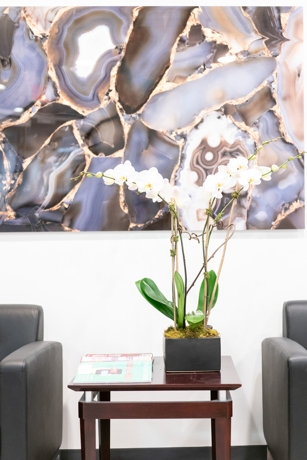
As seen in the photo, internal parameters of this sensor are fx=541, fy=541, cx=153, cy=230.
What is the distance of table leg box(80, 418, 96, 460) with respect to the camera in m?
1.89

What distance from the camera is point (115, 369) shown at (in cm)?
204

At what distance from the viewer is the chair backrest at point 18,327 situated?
2.38 m

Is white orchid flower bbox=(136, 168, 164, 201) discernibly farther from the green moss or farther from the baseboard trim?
the baseboard trim

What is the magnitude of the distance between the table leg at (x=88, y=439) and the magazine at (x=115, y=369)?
0.14 metres

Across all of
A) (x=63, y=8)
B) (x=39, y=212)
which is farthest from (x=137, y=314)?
(x=63, y=8)

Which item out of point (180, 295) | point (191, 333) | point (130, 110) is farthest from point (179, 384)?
point (130, 110)

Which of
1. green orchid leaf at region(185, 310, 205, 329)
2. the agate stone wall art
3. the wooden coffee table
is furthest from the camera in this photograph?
the agate stone wall art

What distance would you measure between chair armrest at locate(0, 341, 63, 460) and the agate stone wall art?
76cm

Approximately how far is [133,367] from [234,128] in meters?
1.23

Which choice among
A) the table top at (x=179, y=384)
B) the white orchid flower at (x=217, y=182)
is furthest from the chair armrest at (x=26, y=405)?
the white orchid flower at (x=217, y=182)

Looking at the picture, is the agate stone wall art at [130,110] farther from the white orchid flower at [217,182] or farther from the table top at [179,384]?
the table top at [179,384]

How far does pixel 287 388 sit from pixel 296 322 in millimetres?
489

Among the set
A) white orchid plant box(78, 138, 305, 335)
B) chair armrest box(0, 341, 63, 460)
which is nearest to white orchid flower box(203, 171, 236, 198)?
white orchid plant box(78, 138, 305, 335)

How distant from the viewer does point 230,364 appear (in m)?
2.19
